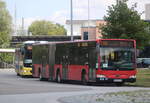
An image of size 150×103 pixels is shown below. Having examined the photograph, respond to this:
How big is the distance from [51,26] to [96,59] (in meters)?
164

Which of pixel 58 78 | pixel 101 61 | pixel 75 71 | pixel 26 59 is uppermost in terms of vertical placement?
pixel 26 59

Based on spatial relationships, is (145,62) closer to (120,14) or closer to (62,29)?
(120,14)

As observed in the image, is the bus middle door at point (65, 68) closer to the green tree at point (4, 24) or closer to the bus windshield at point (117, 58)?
the bus windshield at point (117, 58)

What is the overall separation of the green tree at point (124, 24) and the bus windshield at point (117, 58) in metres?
19.5

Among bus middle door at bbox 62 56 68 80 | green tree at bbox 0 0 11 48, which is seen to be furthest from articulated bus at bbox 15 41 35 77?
green tree at bbox 0 0 11 48

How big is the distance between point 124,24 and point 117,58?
2093cm

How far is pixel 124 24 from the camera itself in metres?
51.8

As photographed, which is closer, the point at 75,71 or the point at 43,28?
the point at 75,71

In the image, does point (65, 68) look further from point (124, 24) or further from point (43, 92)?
point (124, 24)

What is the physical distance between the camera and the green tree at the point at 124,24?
168 ft

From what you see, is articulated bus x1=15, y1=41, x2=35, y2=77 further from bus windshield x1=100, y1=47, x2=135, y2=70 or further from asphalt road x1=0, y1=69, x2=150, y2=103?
asphalt road x1=0, y1=69, x2=150, y2=103

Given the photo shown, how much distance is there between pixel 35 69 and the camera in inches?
1709

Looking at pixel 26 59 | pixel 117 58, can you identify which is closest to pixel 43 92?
pixel 117 58

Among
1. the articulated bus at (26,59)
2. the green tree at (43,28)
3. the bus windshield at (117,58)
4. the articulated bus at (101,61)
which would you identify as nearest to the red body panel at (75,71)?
the articulated bus at (101,61)
